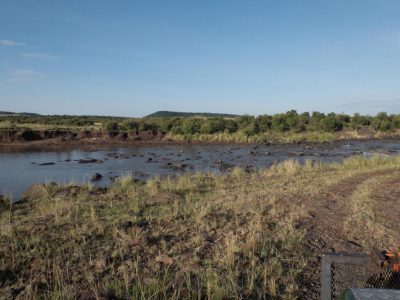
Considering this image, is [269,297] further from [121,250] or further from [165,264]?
[121,250]

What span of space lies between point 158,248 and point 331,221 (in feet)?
11.2

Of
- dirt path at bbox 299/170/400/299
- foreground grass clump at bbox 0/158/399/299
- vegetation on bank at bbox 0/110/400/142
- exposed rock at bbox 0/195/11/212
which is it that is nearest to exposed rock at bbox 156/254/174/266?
foreground grass clump at bbox 0/158/399/299

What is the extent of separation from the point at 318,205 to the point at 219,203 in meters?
2.24

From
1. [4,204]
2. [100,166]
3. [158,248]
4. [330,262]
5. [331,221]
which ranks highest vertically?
[330,262]

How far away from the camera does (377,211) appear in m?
7.85

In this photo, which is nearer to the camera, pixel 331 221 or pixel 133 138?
pixel 331 221

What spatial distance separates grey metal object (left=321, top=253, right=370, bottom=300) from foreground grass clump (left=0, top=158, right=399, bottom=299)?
1239mm

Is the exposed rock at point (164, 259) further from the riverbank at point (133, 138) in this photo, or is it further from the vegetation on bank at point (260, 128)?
the vegetation on bank at point (260, 128)

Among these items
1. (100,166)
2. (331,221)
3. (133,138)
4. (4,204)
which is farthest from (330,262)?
(133,138)

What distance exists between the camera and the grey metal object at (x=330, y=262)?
9.46ft

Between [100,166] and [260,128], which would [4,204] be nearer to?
[100,166]

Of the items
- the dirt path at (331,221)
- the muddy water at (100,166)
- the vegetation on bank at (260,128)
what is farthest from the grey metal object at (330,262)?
the vegetation on bank at (260,128)

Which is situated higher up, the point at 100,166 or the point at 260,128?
the point at 260,128

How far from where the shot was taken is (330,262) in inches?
117
